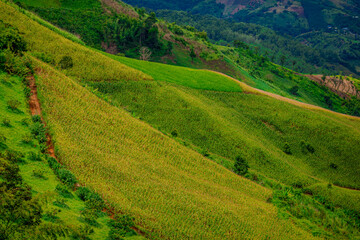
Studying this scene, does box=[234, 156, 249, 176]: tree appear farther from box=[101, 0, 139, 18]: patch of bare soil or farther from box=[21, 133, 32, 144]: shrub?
box=[101, 0, 139, 18]: patch of bare soil

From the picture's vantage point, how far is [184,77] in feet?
222

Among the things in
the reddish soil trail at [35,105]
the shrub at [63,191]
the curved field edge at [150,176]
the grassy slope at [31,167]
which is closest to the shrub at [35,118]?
the grassy slope at [31,167]

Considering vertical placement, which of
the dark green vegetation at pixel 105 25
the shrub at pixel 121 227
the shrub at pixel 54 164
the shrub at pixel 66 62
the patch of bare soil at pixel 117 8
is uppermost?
the patch of bare soil at pixel 117 8

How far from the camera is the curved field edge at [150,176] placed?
79.9 feet

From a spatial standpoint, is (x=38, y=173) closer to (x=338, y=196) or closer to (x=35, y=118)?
(x=35, y=118)

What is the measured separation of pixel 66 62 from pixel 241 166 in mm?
34432

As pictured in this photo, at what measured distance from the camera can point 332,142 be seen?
182 feet

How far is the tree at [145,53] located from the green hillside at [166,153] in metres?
31.1

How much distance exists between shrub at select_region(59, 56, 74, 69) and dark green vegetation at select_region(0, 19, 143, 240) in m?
12.6

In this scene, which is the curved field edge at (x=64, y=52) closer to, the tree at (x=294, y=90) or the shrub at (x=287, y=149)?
the shrub at (x=287, y=149)

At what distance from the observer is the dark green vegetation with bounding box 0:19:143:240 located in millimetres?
12797

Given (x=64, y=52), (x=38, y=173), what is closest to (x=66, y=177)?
(x=38, y=173)

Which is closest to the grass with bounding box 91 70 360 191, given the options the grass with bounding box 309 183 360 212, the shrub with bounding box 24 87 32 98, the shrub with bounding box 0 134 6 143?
the grass with bounding box 309 183 360 212

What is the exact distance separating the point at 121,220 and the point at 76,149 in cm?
984
